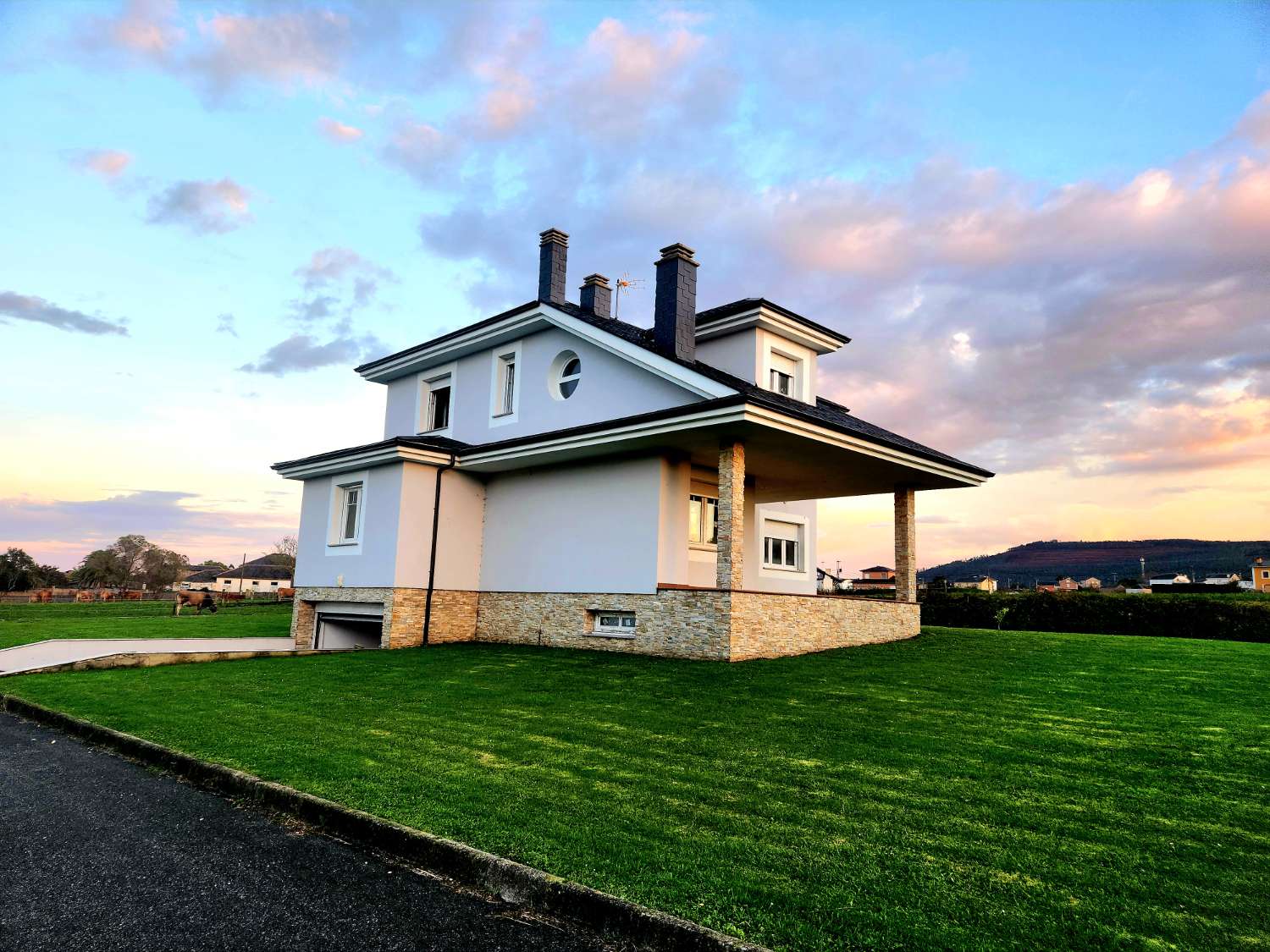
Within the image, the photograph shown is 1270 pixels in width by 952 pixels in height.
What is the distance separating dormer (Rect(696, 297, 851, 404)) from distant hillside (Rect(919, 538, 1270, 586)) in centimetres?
9536

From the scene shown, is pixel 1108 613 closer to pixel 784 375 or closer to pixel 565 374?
pixel 784 375

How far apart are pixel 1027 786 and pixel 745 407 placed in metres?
7.20

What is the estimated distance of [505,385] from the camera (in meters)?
18.5

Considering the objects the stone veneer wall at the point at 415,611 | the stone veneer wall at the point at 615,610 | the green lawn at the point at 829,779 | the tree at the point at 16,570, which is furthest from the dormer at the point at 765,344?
the tree at the point at 16,570

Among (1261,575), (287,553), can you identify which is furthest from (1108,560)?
(287,553)

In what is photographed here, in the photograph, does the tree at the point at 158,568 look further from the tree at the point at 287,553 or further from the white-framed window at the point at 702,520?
the white-framed window at the point at 702,520

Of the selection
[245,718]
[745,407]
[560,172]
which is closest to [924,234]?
[745,407]

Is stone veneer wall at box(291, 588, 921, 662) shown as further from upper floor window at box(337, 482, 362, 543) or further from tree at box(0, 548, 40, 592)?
tree at box(0, 548, 40, 592)

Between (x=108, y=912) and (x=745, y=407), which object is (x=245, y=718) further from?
(x=745, y=407)

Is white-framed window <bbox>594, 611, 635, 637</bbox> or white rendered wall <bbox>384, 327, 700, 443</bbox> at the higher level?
white rendered wall <bbox>384, 327, 700, 443</bbox>

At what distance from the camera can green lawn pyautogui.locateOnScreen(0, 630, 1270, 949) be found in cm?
347

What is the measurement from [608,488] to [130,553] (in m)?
85.2

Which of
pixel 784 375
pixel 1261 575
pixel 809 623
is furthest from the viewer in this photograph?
pixel 1261 575

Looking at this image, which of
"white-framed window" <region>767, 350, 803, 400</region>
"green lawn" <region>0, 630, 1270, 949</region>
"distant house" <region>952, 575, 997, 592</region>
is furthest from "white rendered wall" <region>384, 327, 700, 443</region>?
"distant house" <region>952, 575, 997, 592</region>
